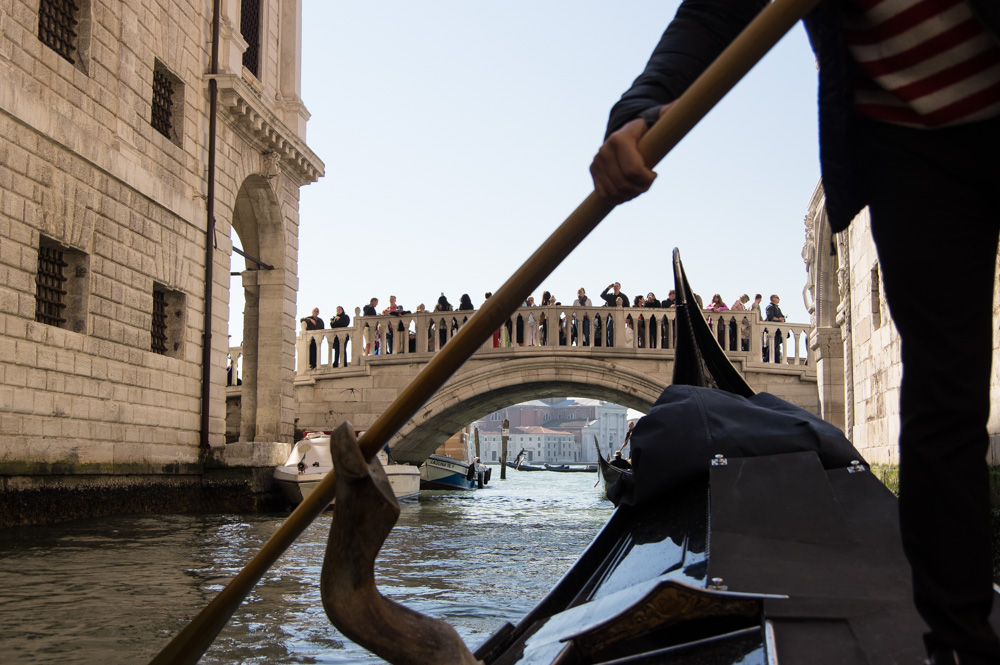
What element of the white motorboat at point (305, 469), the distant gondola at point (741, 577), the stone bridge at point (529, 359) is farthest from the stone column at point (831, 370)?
the distant gondola at point (741, 577)

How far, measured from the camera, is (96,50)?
21.8 ft

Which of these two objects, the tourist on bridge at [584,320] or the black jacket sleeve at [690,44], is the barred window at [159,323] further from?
the black jacket sleeve at [690,44]

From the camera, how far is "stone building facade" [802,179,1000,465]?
582cm

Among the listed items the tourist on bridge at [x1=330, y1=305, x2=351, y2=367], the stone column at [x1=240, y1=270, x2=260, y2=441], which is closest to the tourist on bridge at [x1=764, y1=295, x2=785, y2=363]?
the tourist on bridge at [x1=330, y1=305, x2=351, y2=367]

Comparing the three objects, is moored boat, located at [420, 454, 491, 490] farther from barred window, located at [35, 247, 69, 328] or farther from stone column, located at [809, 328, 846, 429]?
barred window, located at [35, 247, 69, 328]

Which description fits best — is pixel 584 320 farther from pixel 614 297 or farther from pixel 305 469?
pixel 305 469

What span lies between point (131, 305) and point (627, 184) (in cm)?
Answer: 685

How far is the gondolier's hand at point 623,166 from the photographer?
89 cm

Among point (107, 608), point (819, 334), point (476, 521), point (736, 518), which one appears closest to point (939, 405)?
point (736, 518)

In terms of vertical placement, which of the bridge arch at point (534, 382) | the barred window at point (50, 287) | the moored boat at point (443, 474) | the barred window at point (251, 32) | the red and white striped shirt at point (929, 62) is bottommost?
the moored boat at point (443, 474)

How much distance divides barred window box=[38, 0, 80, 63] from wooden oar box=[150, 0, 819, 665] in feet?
19.6

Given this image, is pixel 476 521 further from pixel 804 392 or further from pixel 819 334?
pixel 804 392

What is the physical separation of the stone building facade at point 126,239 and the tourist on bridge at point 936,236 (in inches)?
225

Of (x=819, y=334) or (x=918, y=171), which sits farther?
(x=819, y=334)
